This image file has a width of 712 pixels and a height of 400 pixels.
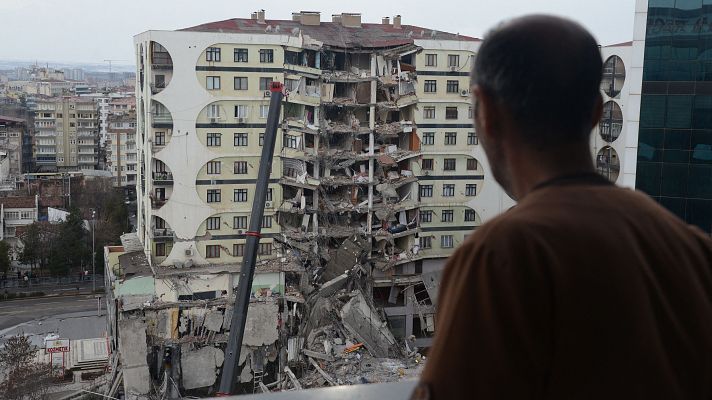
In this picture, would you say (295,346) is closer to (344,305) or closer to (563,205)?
(344,305)

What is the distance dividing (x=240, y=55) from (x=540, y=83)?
702 cm

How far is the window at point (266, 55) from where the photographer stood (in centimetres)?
725

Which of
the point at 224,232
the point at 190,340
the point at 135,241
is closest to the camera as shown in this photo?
Answer: the point at 190,340

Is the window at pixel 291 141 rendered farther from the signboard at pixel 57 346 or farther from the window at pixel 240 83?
the signboard at pixel 57 346

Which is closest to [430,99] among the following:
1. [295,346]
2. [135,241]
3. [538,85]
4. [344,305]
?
[344,305]

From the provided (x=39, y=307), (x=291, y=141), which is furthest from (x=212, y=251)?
(x=39, y=307)

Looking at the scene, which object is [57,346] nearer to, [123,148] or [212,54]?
[212,54]

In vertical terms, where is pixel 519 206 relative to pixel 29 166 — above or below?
above

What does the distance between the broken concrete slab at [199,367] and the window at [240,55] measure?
2.57 metres

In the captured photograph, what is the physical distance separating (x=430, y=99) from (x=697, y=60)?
13.6 ft

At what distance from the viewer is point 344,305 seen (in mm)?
6980

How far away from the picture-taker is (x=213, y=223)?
293 inches

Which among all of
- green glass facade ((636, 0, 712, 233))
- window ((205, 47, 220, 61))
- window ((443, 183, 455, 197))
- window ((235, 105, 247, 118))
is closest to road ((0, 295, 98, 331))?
window ((235, 105, 247, 118))

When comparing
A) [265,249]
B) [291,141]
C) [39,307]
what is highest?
[291,141]
